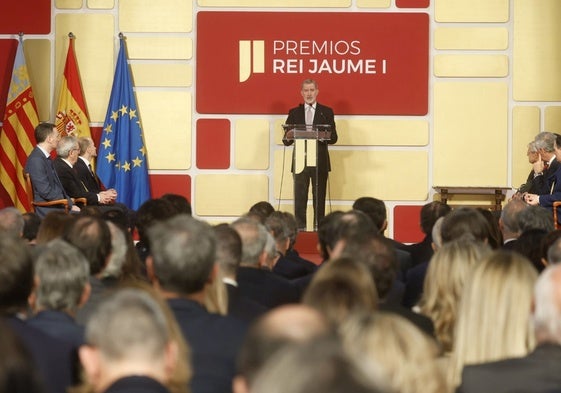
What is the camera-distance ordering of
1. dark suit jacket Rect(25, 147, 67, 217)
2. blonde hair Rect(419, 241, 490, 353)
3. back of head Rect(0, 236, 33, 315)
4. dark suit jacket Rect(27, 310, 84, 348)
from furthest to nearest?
dark suit jacket Rect(25, 147, 67, 217)
blonde hair Rect(419, 241, 490, 353)
dark suit jacket Rect(27, 310, 84, 348)
back of head Rect(0, 236, 33, 315)

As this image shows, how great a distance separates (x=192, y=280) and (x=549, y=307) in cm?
99

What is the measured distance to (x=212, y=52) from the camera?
10773 mm

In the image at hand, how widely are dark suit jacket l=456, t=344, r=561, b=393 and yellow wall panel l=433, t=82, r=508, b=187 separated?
8473 millimetres

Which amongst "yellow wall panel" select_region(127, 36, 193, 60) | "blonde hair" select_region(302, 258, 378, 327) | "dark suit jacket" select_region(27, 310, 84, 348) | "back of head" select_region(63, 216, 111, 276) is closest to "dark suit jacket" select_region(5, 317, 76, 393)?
"dark suit jacket" select_region(27, 310, 84, 348)

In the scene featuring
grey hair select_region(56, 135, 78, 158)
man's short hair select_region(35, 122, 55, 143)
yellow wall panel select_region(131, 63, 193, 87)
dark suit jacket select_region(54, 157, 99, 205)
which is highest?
yellow wall panel select_region(131, 63, 193, 87)

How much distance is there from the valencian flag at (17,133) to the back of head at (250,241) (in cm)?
660

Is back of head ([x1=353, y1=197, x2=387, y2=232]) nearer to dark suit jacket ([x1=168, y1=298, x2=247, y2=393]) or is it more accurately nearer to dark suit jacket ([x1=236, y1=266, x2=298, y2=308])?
dark suit jacket ([x1=236, y1=266, x2=298, y2=308])

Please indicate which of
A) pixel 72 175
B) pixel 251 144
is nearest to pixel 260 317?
pixel 72 175

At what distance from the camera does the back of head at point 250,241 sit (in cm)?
413

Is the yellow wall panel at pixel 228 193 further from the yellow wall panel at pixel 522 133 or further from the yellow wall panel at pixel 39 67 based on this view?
the yellow wall panel at pixel 522 133

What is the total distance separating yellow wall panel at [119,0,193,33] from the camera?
10.8 metres

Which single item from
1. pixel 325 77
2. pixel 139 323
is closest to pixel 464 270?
pixel 139 323

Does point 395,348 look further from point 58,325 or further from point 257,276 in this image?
point 257,276

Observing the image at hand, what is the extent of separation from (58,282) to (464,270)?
1245 mm
